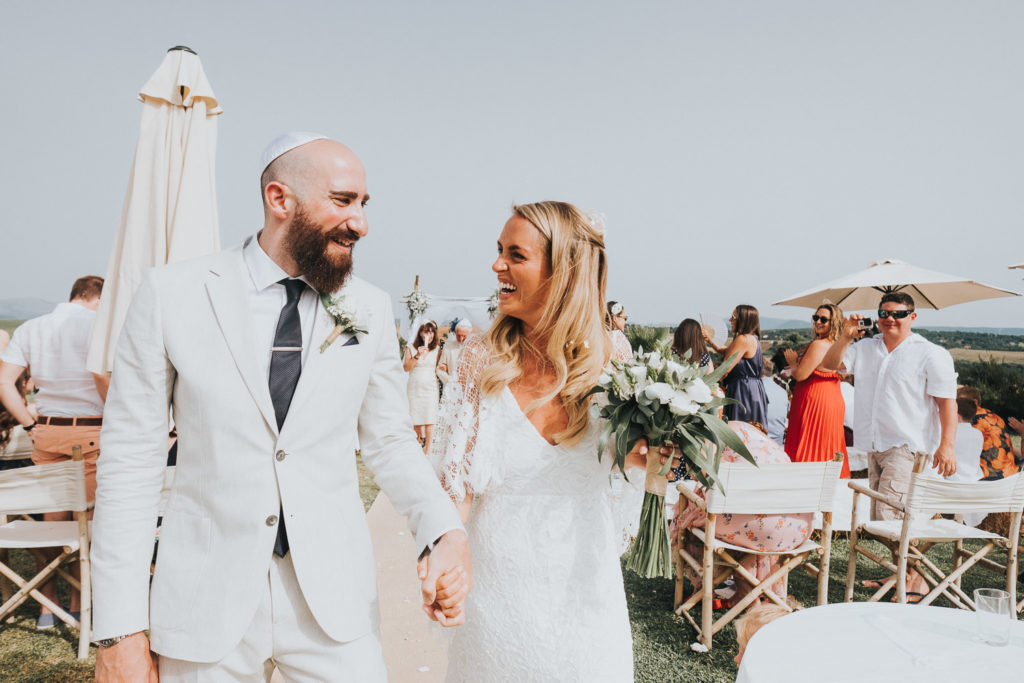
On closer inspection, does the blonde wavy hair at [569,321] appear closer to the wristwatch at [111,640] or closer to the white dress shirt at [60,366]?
the wristwatch at [111,640]

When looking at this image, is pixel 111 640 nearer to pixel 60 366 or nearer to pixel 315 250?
pixel 315 250

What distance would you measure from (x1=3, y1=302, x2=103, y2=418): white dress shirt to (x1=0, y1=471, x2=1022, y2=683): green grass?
1.44 m

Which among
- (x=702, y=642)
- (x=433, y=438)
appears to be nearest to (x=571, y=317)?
(x=433, y=438)

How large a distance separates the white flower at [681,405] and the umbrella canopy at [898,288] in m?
4.96

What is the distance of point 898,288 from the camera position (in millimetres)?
7348

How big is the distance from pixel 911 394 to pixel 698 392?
409 centimetres

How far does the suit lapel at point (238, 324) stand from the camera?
5.38 feet

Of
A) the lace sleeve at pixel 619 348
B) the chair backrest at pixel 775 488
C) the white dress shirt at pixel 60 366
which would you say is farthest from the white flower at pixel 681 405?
the white dress shirt at pixel 60 366

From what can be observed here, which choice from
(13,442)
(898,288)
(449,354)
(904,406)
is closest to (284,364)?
(13,442)

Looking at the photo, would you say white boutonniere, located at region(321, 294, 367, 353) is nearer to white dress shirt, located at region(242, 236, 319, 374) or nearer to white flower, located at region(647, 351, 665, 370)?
white dress shirt, located at region(242, 236, 319, 374)

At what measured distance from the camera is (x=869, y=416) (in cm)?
562

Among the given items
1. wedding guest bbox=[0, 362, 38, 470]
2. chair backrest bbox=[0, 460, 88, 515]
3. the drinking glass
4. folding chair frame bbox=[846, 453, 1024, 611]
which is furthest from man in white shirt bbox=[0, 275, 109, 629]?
folding chair frame bbox=[846, 453, 1024, 611]

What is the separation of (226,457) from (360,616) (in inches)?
23.2

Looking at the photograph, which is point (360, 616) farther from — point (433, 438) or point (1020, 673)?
point (1020, 673)
